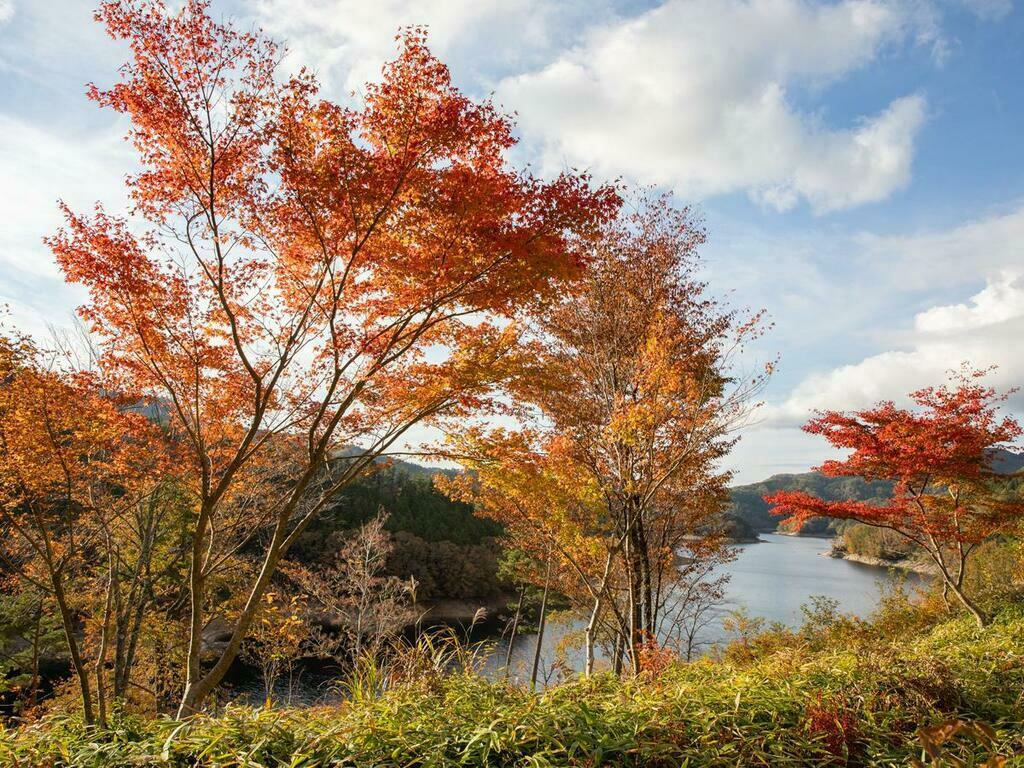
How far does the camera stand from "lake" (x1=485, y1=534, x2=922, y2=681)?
2308cm

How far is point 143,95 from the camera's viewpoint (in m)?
4.50

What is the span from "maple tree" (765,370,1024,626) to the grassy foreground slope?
720cm

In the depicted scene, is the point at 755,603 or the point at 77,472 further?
the point at 755,603

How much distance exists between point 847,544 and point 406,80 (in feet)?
254

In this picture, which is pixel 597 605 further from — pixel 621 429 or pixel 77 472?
pixel 77 472

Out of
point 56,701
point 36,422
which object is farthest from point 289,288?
point 56,701

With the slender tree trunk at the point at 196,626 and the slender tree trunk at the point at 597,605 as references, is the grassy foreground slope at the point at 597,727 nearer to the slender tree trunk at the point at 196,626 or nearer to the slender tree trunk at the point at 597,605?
the slender tree trunk at the point at 196,626

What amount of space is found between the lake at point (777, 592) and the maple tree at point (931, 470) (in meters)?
4.32

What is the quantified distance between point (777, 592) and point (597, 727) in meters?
41.2

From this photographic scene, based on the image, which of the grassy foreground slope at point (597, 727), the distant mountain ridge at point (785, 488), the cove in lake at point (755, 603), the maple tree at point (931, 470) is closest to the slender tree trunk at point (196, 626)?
the grassy foreground slope at point (597, 727)

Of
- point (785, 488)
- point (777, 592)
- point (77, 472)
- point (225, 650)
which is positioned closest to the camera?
point (225, 650)

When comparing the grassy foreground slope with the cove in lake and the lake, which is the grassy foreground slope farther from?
the lake

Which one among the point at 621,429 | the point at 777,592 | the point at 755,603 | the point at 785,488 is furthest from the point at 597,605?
the point at 785,488

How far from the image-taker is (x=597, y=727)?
2850 millimetres
